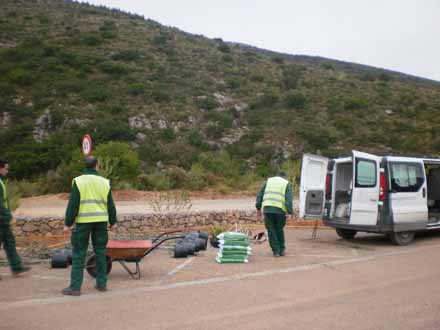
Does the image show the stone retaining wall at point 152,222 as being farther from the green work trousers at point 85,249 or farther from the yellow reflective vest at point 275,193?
the green work trousers at point 85,249

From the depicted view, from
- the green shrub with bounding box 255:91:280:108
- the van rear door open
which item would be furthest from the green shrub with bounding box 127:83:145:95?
the van rear door open

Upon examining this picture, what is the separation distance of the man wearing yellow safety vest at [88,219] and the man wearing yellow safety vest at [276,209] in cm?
354

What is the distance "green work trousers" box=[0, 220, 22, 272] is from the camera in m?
7.11

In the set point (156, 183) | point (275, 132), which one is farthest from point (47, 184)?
point (275, 132)

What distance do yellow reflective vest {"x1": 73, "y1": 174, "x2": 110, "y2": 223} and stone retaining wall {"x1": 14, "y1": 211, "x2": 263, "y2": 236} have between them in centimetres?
581

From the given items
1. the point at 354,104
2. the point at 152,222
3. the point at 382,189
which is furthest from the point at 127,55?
the point at 382,189

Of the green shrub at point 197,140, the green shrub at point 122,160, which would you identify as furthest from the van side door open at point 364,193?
the green shrub at point 197,140

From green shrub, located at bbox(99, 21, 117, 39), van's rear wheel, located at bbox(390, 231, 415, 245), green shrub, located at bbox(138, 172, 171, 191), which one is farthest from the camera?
green shrub, located at bbox(99, 21, 117, 39)

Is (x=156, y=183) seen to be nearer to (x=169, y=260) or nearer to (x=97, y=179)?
(x=169, y=260)

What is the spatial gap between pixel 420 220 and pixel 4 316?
8716mm

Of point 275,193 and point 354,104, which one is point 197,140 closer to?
point 354,104

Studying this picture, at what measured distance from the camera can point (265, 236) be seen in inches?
460

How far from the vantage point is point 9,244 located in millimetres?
7121

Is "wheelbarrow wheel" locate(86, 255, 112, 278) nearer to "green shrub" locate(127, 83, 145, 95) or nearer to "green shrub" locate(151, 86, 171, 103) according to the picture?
"green shrub" locate(151, 86, 171, 103)
